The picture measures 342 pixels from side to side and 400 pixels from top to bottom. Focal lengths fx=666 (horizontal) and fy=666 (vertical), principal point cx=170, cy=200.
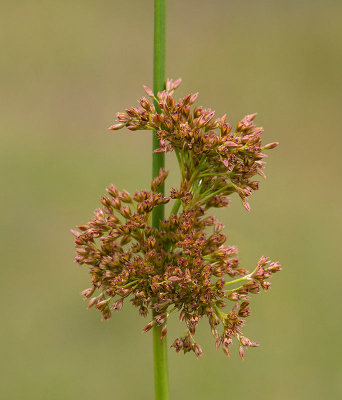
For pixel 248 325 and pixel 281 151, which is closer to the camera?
pixel 248 325

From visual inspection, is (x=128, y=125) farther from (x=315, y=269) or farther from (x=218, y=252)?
(x=315, y=269)

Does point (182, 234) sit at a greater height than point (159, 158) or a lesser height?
lesser

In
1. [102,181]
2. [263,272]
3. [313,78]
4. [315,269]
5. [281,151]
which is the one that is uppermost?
[313,78]

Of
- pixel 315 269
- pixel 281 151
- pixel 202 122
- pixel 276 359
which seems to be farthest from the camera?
pixel 281 151

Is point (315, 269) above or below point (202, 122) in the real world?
above

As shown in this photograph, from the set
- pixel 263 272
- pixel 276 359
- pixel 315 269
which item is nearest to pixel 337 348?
pixel 276 359
